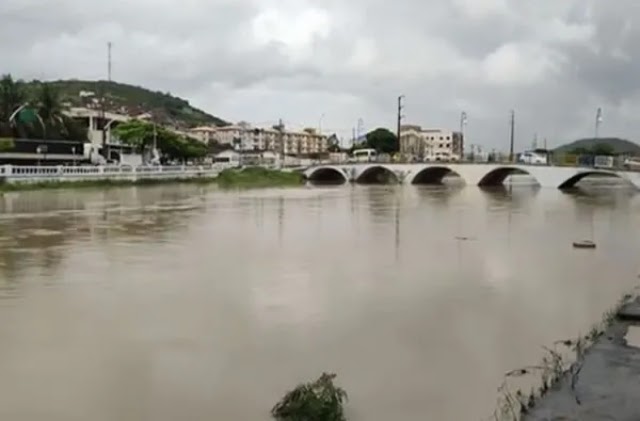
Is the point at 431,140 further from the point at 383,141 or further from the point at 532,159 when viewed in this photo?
the point at 532,159

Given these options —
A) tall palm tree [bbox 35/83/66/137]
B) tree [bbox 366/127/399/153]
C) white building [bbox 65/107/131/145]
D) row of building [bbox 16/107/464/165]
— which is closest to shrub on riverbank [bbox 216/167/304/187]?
tall palm tree [bbox 35/83/66/137]

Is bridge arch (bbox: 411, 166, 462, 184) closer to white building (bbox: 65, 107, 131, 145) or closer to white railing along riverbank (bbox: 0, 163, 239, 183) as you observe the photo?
white railing along riverbank (bbox: 0, 163, 239, 183)

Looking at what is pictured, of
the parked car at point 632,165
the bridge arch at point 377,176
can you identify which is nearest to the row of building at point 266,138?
the bridge arch at point 377,176

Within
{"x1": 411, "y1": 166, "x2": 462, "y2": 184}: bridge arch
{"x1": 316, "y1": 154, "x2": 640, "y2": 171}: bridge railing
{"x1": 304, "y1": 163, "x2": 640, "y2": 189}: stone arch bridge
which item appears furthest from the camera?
{"x1": 411, "y1": 166, "x2": 462, "y2": 184}: bridge arch

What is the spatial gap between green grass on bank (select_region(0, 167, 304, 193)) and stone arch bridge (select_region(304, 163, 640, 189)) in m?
6.04

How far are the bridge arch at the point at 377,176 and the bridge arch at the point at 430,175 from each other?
1.91 metres

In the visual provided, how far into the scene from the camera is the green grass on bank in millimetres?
37000

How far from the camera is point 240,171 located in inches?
2215

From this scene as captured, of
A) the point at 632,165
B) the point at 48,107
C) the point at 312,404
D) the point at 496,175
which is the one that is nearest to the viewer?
the point at 312,404

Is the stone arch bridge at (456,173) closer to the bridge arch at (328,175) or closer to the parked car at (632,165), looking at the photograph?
the bridge arch at (328,175)

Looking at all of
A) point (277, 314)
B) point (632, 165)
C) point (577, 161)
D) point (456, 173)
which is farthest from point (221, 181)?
point (277, 314)

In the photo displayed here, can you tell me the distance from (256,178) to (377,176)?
20.3m

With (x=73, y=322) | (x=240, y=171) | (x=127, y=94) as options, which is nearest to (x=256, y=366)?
(x=73, y=322)

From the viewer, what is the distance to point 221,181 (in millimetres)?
52094
